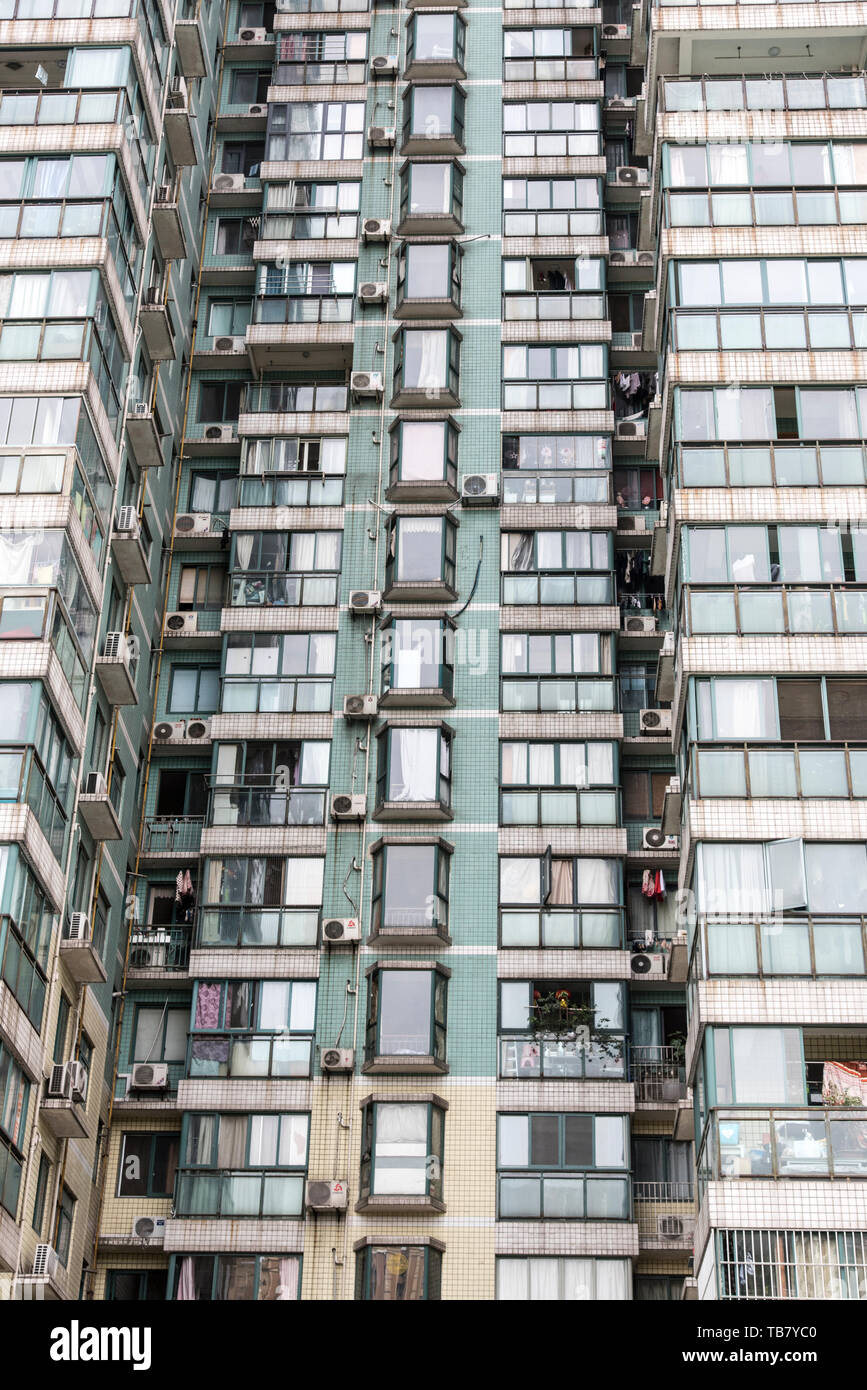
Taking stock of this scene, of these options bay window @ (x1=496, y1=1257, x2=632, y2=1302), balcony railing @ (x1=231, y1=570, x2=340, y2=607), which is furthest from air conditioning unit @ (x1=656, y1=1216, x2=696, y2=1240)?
balcony railing @ (x1=231, y1=570, x2=340, y2=607)

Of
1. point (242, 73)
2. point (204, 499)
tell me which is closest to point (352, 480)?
point (204, 499)

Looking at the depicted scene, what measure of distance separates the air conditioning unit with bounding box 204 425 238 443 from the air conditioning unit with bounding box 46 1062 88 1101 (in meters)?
16.9

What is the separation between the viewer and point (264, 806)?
1491 inches

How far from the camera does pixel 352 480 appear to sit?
41.6 metres

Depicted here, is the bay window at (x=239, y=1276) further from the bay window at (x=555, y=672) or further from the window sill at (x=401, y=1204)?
the bay window at (x=555, y=672)

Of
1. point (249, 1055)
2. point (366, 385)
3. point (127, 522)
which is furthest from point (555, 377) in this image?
point (249, 1055)

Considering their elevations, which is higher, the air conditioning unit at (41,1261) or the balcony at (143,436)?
the balcony at (143,436)

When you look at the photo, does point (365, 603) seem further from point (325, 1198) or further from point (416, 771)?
point (325, 1198)

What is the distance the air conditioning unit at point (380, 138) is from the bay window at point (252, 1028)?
2128 cm

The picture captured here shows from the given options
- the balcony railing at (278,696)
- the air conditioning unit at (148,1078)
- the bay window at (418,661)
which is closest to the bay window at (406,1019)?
the air conditioning unit at (148,1078)

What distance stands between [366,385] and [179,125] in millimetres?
6852

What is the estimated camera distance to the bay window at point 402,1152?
33.6 m

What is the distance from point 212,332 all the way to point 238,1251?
72.0ft

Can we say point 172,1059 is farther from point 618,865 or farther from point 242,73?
point 242,73
